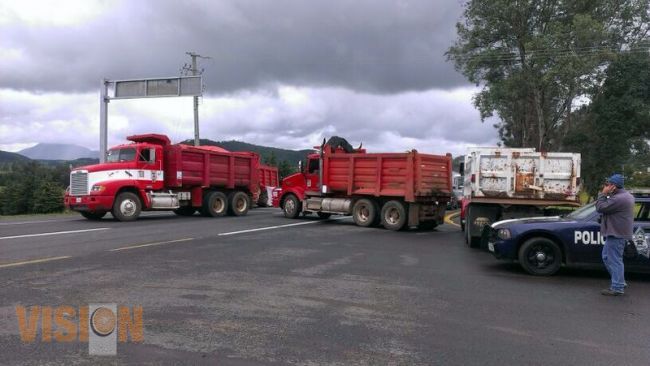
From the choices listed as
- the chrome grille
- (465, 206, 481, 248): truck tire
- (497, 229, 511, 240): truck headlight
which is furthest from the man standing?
the chrome grille

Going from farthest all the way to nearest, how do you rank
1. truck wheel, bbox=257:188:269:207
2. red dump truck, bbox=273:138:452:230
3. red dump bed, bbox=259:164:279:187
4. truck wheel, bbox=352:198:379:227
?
red dump bed, bbox=259:164:279:187 < truck wheel, bbox=257:188:269:207 < truck wheel, bbox=352:198:379:227 < red dump truck, bbox=273:138:452:230

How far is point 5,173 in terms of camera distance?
275 feet

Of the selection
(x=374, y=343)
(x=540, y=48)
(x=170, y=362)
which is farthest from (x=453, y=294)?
(x=540, y=48)

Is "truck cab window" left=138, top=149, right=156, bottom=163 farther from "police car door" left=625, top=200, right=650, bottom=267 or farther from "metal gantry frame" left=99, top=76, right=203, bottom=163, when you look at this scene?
"police car door" left=625, top=200, right=650, bottom=267

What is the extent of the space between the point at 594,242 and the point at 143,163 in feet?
49.6

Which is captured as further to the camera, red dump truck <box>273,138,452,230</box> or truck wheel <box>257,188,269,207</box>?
truck wheel <box>257,188,269,207</box>

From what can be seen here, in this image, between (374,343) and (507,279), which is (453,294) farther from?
(374,343)

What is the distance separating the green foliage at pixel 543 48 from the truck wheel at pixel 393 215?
13670mm

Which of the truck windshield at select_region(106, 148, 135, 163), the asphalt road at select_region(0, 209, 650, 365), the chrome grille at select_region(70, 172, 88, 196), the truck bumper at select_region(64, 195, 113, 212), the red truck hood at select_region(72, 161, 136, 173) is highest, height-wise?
the truck windshield at select_region(106, 148, 135, 163)

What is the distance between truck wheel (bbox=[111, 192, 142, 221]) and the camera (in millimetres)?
18516

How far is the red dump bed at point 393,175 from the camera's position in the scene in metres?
17.1

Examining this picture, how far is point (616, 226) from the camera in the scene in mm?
7711

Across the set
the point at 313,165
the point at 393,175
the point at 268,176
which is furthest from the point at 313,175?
the point at 268,176

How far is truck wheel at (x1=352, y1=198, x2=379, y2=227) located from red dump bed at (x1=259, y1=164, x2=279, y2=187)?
13.0m
